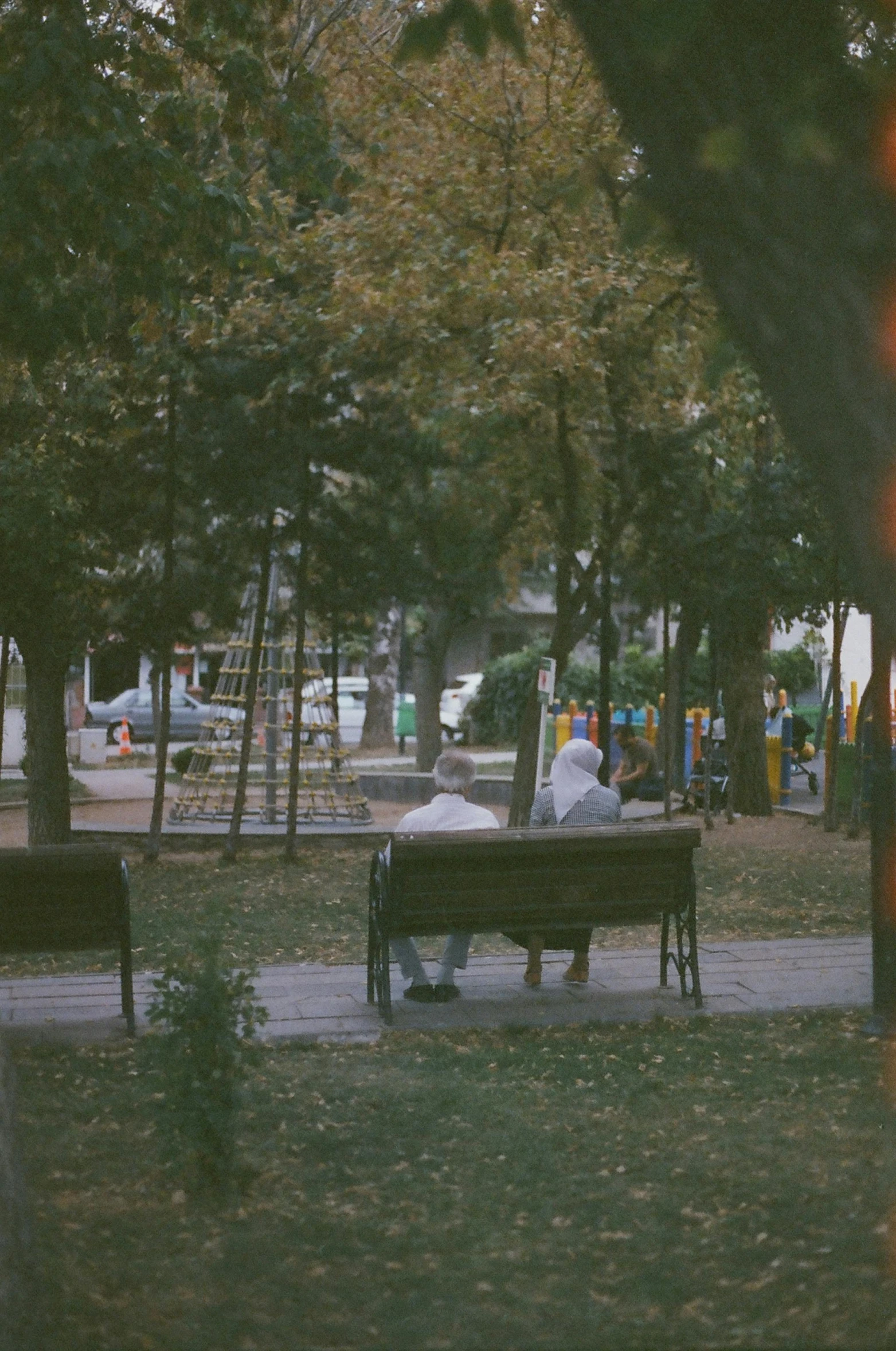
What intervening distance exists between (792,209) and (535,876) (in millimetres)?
5561

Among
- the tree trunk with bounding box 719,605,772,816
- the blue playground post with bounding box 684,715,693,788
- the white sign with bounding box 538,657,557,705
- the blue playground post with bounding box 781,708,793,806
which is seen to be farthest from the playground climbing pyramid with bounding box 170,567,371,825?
the blue playground post with bounding box 781,708,793,806

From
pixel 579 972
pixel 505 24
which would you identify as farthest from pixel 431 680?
pixel 505 24

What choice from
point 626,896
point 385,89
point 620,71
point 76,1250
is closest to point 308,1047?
point 626,896

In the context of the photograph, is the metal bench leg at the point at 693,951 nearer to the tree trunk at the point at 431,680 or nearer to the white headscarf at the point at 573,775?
the white headscarf at the point at 573,775

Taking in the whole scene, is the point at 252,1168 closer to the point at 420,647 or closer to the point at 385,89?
the point at 385,89

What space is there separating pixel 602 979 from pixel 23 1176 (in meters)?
5.20

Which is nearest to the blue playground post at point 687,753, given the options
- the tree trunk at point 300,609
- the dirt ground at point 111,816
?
the dirt ground at point 111,816

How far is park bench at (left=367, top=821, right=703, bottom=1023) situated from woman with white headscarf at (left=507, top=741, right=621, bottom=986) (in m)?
0.64

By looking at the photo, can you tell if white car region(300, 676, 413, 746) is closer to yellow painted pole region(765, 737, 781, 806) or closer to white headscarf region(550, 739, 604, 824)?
yellow painted pole region(765, 737, 781, 806)

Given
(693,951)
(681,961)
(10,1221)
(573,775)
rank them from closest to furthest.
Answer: (10,1221)
(693,951)
(681,961)
(573,775)

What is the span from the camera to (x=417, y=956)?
862 centimetres

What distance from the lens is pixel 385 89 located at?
53.0ft

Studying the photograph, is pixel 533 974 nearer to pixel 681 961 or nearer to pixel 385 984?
pixel 681 961

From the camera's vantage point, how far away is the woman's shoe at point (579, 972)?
352 inches
